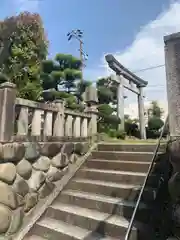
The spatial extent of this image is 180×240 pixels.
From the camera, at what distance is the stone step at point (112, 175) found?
3.15 meters

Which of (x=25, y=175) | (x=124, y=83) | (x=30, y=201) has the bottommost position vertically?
(x=30, y=201)

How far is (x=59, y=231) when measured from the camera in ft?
8.87

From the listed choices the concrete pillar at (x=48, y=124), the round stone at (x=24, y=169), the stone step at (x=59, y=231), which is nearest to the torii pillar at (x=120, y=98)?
the concrete pillar at (x=48, y=124)

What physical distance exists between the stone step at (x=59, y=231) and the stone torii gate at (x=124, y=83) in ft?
24.8

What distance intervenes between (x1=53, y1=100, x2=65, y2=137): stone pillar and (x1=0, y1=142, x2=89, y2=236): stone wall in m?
0.21

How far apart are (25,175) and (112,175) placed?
4.47ft

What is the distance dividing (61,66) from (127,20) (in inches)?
246

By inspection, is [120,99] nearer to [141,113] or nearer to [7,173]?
[141,113]

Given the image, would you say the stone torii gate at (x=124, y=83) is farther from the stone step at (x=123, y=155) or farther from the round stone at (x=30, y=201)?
the round stone at (x=30, y=201)

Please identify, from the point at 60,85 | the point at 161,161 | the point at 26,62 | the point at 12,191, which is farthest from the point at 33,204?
the point at 60,85

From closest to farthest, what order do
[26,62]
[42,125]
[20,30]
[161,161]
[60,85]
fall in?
[161,161] → [42,125] → [26,62] → [20,30] → [60,85]

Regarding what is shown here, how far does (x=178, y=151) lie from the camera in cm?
199

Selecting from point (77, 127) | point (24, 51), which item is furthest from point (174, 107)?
point (24, 51)

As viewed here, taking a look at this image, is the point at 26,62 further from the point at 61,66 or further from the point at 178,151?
the point at 178,151
